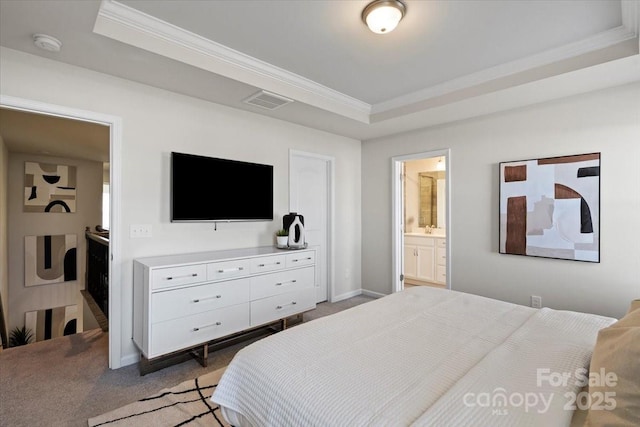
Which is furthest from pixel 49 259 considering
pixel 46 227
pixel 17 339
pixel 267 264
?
pixel 267 264

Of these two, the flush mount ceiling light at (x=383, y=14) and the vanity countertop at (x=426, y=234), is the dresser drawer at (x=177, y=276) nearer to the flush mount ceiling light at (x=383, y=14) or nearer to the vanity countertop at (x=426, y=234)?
the flush mount ceiling light at (x=383, y=14)

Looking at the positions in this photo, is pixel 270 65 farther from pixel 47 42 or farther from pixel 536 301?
pixel 536 301

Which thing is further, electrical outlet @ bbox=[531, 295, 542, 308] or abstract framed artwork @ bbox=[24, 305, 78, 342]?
abstract framed artwork @ bbox=[24, 305, 78, 342]

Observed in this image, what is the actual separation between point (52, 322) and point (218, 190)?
14.9 ft

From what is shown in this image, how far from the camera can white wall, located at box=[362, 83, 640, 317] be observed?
2.67m

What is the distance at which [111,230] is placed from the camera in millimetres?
2549

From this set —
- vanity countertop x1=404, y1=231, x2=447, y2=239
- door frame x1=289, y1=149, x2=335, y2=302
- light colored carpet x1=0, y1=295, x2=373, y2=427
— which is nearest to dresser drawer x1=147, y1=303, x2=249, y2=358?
light colored carpet x1=0, y1=295, x2=373, y2=427

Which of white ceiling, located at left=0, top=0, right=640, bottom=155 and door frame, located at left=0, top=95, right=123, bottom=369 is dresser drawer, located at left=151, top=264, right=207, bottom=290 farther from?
white ceiling, located at left=0, top=0, right=640, bottom=155

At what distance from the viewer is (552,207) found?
299 cm

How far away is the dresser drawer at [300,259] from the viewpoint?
127 inches

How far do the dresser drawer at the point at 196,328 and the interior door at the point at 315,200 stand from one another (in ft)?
5.07

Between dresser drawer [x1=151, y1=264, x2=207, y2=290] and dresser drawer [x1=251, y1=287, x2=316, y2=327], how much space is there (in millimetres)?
595

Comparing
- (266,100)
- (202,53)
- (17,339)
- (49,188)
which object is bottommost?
(17,339)

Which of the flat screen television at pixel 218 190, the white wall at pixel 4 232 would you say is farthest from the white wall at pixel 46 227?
the flat screen television at pixel 218 190
